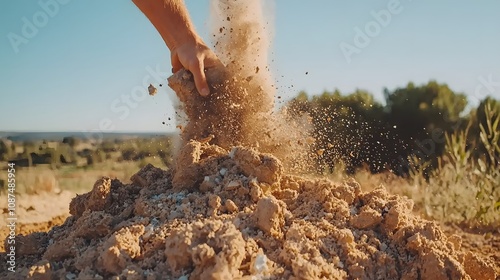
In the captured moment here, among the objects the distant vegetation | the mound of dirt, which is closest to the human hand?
the mound of dirt

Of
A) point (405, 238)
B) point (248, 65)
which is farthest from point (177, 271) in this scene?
point (248, 65)

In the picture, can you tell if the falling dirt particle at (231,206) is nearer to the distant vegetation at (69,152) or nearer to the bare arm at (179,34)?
the bare arm at (179,34)

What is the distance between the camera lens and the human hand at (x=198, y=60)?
9.37 ft

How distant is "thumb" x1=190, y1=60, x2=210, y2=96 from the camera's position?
9.34 feet

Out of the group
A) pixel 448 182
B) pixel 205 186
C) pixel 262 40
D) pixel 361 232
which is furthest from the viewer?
pixel 448 182

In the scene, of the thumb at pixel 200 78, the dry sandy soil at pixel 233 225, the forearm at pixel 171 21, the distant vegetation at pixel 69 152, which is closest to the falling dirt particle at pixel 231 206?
the dry sandy soil at pixel 233 225

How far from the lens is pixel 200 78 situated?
9.36ft

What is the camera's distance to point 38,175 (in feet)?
18.8

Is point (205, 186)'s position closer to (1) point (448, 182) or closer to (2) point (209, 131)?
(2) point (209, 131)

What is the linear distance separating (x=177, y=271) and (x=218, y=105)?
4.32ft

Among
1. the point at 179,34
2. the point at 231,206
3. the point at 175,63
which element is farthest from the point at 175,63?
the point at 231,206

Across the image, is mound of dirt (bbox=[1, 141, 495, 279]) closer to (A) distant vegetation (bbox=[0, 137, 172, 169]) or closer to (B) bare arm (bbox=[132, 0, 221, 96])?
(B) bare arm (bbox=[132, 0, 221, 96])

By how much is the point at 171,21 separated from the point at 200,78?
15.8 inches

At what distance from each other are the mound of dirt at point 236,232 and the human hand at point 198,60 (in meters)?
0.37
